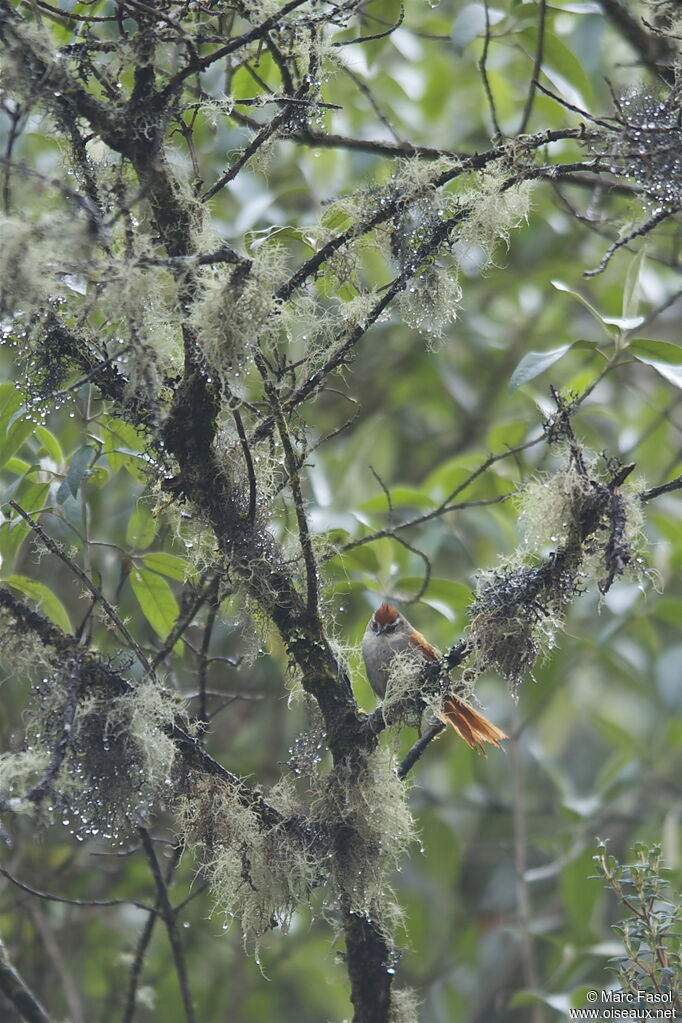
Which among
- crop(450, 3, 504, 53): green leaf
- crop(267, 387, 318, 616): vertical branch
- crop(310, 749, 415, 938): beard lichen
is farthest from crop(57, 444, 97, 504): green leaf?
crop(450, 3, 504, 53): green leaf

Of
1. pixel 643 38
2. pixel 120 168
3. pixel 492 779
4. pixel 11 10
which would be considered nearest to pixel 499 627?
pixel 120 168

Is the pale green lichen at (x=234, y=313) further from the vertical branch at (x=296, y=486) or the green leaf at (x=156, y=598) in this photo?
the green leaf at (x=156, y=598)

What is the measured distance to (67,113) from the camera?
1.82m

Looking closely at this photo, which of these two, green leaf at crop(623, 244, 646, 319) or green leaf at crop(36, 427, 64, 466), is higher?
green leaf at crop(623, 244, 646, 319)

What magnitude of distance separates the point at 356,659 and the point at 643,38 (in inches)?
78.4

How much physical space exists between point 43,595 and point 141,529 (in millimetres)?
299

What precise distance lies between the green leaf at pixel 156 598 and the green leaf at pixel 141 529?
8 centimetres

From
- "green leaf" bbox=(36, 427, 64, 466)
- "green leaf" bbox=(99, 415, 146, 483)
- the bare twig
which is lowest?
the bare twig

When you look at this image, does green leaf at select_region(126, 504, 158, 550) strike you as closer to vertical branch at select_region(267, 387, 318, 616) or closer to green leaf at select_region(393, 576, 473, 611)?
vertical branch at select_region(267, 387, 318, 616)

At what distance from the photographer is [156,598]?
97.9 inches

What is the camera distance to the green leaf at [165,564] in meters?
2.41

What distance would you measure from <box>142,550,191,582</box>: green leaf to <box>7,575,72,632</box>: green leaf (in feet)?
0.75

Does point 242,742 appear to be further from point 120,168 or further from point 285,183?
point 120,168

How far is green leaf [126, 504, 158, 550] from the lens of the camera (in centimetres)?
251
